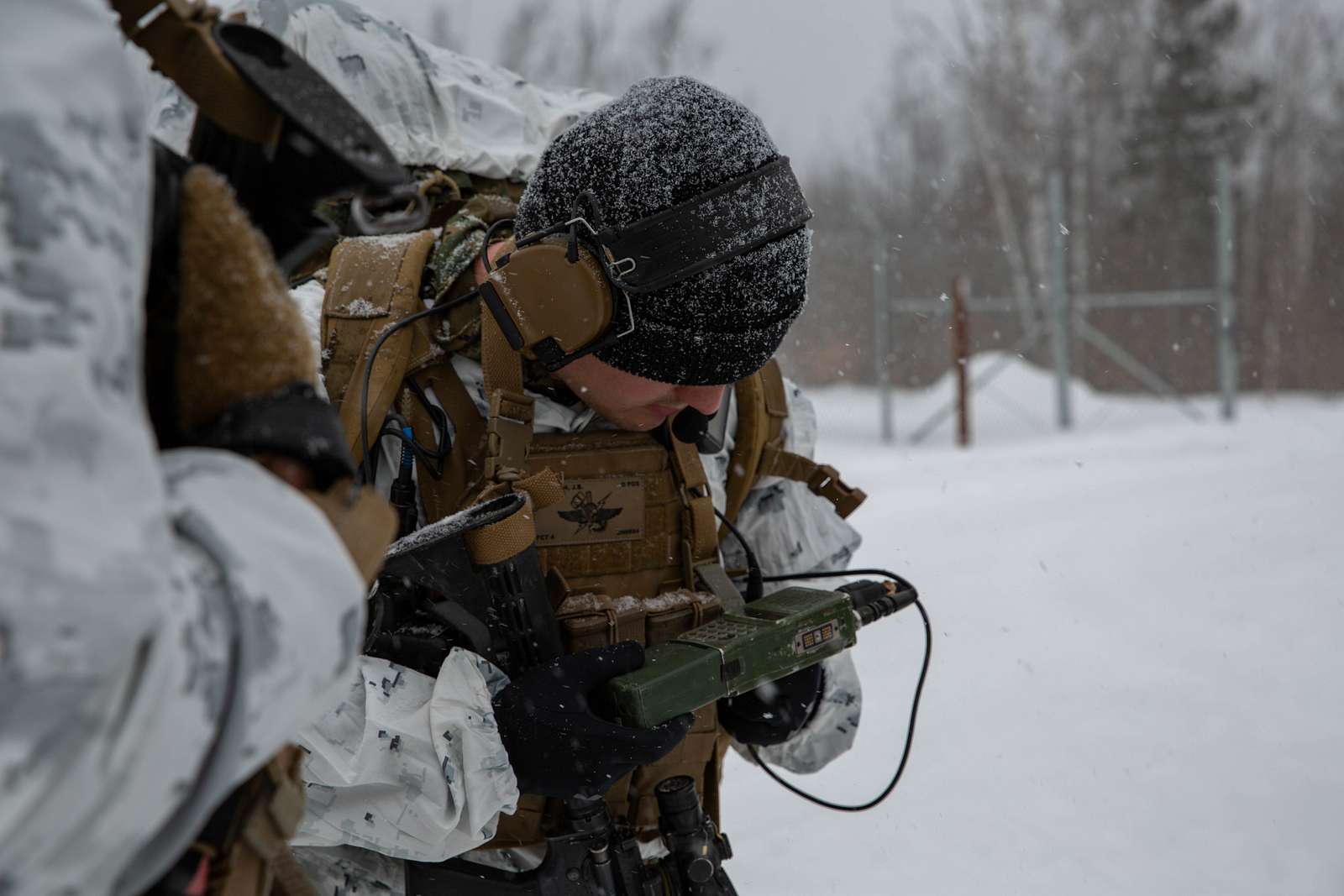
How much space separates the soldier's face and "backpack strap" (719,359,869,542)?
0.14 metres

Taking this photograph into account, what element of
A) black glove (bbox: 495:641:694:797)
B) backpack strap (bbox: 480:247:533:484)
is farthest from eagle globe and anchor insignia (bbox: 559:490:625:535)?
black glove (bbox: 495:641:694:797)

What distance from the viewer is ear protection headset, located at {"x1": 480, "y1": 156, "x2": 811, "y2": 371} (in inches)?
57.0

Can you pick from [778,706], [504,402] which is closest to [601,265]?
[504,402]

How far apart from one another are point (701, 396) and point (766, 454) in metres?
0.23

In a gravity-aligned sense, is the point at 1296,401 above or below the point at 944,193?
below

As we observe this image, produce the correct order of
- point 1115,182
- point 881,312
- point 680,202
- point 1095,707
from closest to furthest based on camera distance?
point 680,202 < point 1095,707 < point 881,312 < point 1115,182

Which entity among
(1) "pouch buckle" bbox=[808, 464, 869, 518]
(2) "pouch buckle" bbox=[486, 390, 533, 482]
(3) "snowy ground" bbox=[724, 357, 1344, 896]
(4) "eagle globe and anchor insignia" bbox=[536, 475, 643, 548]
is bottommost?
(3) "snowy ground" bbox=[724, 357, 1344, 896]

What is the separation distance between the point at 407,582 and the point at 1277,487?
5777 millimetres

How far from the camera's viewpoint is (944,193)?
1636 cm

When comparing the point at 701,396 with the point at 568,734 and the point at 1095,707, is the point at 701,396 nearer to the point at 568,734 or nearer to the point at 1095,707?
the point at 568,734

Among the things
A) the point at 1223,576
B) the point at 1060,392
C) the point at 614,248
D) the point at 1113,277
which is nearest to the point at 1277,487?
the point at 1223,576

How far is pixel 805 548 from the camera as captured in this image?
1.93m

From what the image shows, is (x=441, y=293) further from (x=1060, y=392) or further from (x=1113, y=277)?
(x=1113, y=277)

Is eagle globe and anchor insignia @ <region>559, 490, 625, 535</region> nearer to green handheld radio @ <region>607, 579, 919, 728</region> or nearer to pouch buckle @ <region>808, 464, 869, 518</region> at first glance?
green handheld radio @ <region>607, 579, 919, 728</region>
